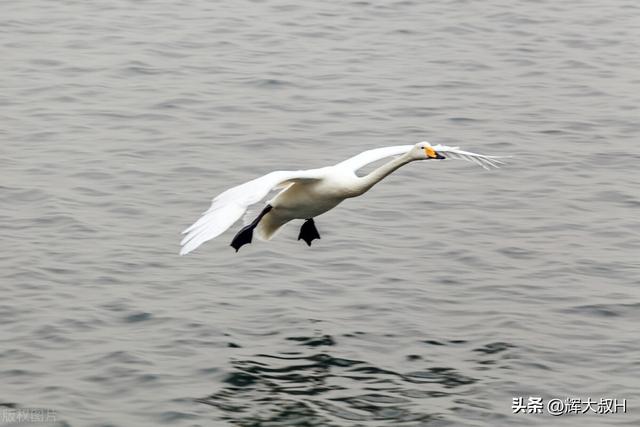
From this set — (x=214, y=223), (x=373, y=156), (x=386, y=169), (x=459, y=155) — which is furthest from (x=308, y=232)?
(x=214, y=223)

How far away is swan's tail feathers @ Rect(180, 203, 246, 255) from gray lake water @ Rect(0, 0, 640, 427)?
1.94m

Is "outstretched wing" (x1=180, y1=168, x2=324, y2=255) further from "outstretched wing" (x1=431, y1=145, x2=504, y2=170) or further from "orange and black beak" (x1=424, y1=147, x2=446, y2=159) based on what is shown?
"outstretched wing" (x1=431, y1=145, x2=504, y2=170)

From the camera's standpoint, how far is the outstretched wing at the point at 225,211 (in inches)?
494

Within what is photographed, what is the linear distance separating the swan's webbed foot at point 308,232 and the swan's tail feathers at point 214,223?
3.71 m

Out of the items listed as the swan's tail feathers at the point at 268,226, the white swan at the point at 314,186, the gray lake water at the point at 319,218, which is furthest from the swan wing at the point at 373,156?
the gray lake water at the point at 319,218

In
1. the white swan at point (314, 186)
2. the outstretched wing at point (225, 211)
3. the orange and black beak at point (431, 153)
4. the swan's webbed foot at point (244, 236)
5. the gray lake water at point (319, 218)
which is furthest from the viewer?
the swan's webbed foot at point (244, 236)

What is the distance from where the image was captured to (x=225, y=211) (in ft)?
42.3

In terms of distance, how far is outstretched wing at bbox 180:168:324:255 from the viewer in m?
12.6

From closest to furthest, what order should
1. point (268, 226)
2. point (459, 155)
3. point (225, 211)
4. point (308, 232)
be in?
point (225, 211) < point (459, 155) < point (268, 226) < point (308, 232)

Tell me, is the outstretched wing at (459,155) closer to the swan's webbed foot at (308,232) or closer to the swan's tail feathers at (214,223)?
the swan's webbed foot at (308,232)

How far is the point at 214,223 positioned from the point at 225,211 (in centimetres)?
20

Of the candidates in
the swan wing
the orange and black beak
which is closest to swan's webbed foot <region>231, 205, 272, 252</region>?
the swan wing

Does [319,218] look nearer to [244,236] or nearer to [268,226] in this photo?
[268,226]

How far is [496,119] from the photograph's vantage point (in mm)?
22625
